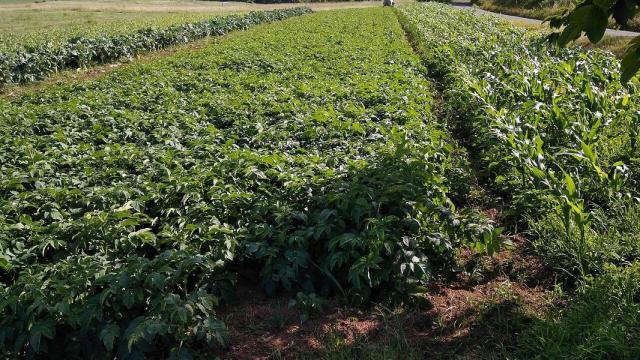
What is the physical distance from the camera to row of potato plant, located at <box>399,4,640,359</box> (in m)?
3.39

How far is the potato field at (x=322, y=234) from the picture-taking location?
3.40 meters

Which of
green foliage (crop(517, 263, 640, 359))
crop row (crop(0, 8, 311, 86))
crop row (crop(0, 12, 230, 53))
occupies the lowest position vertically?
green foliage (crop(517, 263, 640, 359))

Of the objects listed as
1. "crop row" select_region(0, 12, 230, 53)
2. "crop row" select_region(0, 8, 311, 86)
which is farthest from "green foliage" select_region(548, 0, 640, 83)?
"crop row" select_region(0, 12, 230, 53)

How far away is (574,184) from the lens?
4.93m

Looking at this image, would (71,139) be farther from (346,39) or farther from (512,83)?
(346,39)

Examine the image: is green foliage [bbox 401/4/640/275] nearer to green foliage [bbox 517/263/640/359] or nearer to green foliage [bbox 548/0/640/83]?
green foliage [bbox 517/263/640/359]

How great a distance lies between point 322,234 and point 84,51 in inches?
610

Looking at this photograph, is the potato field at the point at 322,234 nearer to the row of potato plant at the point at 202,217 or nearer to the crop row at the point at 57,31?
the row of potato plant at the point at 202,217

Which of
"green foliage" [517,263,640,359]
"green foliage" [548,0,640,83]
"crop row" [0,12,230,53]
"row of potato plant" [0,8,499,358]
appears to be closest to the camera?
"green foliage" [548,0,640,83]

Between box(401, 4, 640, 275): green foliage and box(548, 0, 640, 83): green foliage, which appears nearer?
box(548, 0, 640, 83): green foliage

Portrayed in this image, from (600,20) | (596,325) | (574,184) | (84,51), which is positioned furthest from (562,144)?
(84,51)

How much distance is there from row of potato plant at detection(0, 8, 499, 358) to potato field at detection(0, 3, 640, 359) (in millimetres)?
23

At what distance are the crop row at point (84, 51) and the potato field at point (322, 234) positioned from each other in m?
7.86

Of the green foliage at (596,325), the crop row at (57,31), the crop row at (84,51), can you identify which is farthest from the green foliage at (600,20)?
the crop row at (57,31)
